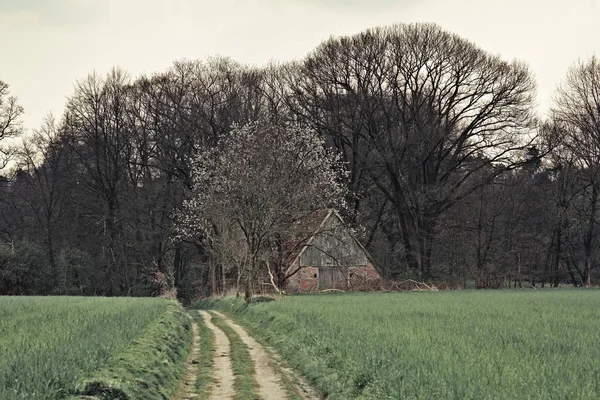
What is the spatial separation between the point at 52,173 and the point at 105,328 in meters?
47.4

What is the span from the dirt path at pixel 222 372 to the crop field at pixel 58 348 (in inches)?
47.7

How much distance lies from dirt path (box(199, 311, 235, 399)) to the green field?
1657 millimetres

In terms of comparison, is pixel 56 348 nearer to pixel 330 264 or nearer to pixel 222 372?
pixel 222 372

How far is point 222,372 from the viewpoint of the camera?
14711 mm

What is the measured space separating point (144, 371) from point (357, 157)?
46.7 metres

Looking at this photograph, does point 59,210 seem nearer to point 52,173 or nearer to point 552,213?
point 52,173

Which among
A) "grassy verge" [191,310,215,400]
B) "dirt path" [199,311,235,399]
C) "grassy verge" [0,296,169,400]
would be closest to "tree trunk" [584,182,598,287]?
"grassy verge" [191,310,215,400]

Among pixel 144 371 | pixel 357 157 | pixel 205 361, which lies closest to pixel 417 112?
pixel 357 157

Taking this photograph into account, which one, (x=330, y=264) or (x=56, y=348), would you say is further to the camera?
(x=330, y=264)

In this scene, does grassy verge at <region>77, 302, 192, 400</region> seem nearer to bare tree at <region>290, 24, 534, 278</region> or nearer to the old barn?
the old barn

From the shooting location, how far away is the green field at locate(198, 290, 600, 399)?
9031mm

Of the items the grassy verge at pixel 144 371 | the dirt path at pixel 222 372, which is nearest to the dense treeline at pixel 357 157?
the dirt path at pixel 222 372

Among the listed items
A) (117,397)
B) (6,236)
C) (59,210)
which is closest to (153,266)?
(59,210)

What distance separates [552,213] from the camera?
6075 centimetres
